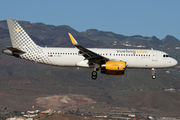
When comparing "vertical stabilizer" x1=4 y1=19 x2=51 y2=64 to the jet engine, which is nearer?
the jet engine

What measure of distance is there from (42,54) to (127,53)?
15373mm

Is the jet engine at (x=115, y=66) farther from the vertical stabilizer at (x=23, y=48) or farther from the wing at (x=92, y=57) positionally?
the vertical stabilizer at (x=23, y=48)

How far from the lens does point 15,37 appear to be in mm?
58750

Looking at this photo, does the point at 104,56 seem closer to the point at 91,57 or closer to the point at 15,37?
the point at 91,57

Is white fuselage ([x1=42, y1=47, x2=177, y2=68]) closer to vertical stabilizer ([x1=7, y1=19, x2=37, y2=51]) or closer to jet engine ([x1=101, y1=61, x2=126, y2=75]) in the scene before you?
jet engine ([x1=101, y1=61, x2=126, y2=75])

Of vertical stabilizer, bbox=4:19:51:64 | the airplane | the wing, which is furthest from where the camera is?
vertical stabilizer, bbox=4:19:51:64

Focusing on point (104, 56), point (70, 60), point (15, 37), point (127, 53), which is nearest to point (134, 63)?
point (127, 53)

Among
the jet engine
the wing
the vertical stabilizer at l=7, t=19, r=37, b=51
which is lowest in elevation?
A: the jet engine

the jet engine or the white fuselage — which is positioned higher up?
the white fuselage

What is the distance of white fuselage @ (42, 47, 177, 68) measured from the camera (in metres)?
56.3

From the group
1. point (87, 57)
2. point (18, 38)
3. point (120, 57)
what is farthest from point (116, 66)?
point (18, 38)

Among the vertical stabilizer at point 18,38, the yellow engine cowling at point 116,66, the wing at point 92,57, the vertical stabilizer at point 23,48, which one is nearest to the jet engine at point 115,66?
the yellow engine cowling at point 116,66

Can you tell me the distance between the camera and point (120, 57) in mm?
A: 56312

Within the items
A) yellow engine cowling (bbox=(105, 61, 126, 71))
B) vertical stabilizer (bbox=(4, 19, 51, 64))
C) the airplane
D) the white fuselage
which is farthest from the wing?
vertical stabilizer (bbox=(4, 19, 51, 64))
